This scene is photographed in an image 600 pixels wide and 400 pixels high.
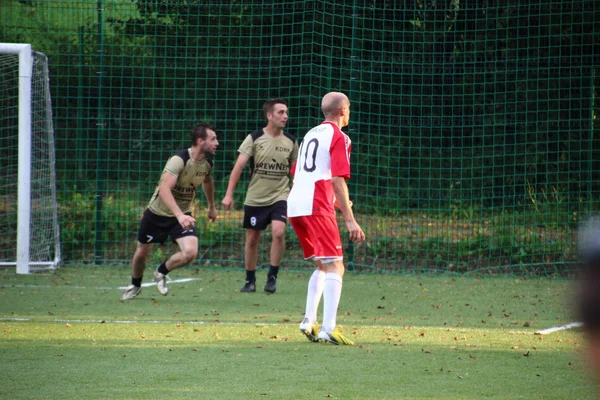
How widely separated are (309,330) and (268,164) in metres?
3.83

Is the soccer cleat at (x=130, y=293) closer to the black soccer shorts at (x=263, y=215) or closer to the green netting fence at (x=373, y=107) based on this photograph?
the black soccer shorts at (x=263, y=215)

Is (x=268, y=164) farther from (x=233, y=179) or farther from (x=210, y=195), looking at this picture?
(x=210, y=195)

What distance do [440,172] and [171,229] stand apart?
5706mm

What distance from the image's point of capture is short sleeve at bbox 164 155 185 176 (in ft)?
27.1

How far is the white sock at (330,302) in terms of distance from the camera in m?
5.94

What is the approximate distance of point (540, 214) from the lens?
12414 mm

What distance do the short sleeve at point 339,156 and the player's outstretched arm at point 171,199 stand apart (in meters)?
2.20

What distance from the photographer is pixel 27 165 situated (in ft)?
34.9

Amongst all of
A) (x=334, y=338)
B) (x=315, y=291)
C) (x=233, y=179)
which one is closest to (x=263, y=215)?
(x=233, y=179)

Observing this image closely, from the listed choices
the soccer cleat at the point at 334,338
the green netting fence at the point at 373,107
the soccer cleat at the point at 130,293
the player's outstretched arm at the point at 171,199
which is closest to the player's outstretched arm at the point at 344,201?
the soccer cleat at the point at 334,338

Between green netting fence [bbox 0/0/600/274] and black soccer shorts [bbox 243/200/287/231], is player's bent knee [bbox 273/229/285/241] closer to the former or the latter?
black soccer shorts [bbox 243/200/287/231]

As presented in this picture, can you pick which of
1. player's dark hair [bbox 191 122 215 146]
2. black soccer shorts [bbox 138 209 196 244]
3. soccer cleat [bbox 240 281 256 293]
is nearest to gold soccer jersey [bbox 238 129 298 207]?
soccer cleat [bbox 240 281 256 293]

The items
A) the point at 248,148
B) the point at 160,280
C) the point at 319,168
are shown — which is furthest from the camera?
the point at 248,148

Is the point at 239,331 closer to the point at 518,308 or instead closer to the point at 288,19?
the point at 518,308
